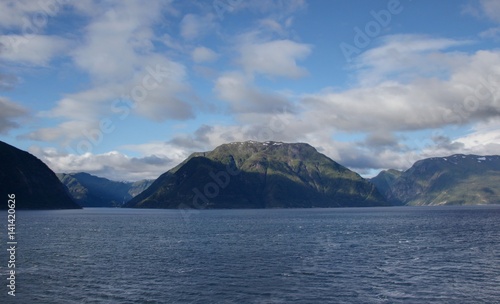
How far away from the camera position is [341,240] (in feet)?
443

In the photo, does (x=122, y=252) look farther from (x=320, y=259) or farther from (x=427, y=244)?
(x=427, y=244)

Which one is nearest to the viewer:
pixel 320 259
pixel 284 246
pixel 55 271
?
pixel 55 271

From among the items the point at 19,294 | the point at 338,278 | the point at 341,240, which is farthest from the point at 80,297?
the point at 341,240

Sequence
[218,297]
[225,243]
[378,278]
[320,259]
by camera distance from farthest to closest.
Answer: [225,243]
[320,259]
[378,278]
[218,297]

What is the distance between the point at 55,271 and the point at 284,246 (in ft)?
203

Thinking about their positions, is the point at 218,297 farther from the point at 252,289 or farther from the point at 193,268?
the point at 193,268

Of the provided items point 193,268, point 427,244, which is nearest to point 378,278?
point 193,268

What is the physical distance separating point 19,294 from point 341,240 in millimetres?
96669

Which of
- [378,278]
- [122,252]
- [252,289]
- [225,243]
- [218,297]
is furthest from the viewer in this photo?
[225,243]

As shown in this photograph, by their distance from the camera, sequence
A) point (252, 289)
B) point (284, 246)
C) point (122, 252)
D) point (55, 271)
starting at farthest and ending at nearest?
point (284, 246), point (122, 252), point (55, 271), point (252, 289)

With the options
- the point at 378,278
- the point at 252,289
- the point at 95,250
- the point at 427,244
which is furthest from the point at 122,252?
the point at 427,244

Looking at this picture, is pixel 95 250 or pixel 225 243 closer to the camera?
pixel 95 250

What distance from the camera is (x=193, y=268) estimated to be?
278ft

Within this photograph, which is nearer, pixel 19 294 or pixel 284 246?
pixel 19 294
